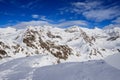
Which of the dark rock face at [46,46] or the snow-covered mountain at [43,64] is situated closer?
the snow-covered mountain at [43,64]

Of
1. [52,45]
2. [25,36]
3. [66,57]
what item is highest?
[25,36]

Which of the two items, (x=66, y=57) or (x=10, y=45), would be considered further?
(x=66, y=57)

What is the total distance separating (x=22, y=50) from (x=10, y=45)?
7858 mm

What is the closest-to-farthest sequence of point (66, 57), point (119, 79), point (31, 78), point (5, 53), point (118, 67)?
point (119, 79), point (118, 67), point (31, 78), point (5, 53), point (66, 57)

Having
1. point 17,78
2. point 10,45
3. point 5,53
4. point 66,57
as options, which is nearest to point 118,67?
point 17,78

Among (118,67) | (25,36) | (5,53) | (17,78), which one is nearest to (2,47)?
(5,53)

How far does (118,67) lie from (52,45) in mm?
143684

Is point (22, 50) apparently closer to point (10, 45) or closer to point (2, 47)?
point (10, 45)

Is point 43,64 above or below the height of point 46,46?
above

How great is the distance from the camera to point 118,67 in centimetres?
1403

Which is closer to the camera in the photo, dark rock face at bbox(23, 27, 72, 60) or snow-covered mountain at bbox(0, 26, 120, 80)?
snow-covered mountain at bbox(0, 26, 120, 80)

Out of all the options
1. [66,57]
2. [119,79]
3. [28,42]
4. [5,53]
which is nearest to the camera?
[119,79]

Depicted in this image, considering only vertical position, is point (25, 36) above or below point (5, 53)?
above

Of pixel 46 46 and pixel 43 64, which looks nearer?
pixel 43 64
